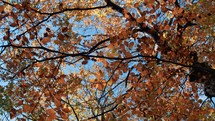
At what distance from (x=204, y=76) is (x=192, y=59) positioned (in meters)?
0.74

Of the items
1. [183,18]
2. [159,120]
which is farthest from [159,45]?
[159,120]

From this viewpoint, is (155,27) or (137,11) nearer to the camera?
(155,27)

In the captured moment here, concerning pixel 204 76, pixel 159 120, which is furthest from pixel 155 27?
pixel 159 120

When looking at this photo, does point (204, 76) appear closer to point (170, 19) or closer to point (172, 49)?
point (172, 49)

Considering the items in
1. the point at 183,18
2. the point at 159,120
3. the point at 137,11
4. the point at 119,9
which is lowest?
the point at 159,120

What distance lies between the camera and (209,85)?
909 centimetres

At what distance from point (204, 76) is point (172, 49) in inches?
57.6

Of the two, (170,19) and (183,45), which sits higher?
(170,19)

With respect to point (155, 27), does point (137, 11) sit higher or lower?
higher

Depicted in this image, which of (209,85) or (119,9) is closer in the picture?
(209,85)

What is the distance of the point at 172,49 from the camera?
9.17 m

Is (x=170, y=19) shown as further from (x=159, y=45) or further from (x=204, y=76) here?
(x=204, y=76)

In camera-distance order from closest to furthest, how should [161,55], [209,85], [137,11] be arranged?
[209,85]
[161,55]
[137,11]

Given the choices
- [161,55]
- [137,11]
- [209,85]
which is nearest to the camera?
[209,85]
